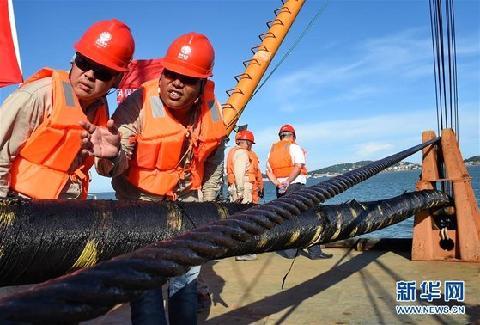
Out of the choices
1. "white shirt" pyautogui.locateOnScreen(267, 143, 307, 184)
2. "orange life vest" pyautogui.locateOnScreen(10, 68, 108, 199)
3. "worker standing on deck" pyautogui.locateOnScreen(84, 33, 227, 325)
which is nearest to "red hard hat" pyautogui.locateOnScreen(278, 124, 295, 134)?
"white shirt" pyautogui.locateOnScreen(267, 143, 307, 184)

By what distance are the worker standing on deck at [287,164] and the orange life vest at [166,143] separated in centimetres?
400

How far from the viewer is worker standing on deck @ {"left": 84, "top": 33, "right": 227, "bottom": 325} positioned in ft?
8.84

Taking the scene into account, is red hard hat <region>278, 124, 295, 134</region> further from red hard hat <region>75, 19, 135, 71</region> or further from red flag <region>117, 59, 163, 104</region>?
red hard hat <region>75, 19, 135, 71</region>

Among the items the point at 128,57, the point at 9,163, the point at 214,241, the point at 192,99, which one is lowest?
the point at 214,241

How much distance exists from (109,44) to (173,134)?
2.13ft

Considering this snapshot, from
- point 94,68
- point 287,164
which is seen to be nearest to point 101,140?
point 94,68

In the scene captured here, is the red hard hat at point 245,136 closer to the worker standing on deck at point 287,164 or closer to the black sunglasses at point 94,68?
the worker standing on deck at point 287,164

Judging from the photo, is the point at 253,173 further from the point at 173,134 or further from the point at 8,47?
the point at 173,134

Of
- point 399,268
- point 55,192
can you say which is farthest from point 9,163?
point 399,268

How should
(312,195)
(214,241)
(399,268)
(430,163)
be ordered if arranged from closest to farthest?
(214,241), (312,195), (399,268), (430,163)

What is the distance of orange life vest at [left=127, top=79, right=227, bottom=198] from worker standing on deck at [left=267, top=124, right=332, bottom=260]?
13.1ft

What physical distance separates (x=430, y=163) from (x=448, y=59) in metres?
2.29

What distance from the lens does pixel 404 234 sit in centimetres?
1833

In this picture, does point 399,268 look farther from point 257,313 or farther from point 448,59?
point 448,59
